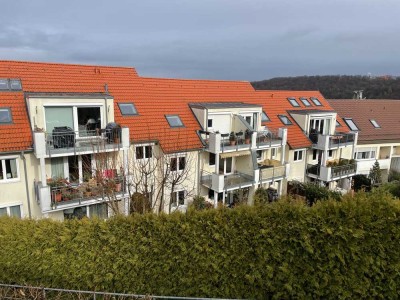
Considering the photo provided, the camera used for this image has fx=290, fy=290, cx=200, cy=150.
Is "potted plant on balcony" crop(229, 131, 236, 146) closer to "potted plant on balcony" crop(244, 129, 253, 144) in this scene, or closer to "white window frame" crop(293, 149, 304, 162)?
"potted plant on balcony" crop(244, 129, 253, 144)

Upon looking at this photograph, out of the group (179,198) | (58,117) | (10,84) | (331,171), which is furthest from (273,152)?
(10,84)

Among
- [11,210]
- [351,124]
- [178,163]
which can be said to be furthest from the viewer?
[351,124]

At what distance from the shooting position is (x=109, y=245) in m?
9.26

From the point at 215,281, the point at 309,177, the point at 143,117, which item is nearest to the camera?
the point at 215,281

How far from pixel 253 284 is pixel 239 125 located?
14334mm

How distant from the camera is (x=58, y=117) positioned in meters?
15.6

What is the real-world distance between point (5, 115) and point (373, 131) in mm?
31728

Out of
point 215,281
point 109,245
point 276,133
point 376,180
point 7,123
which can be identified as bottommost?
point 376,180

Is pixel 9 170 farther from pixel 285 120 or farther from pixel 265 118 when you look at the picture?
pixel 285 120

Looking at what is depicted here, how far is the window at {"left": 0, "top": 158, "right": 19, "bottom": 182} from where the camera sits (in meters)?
14.4

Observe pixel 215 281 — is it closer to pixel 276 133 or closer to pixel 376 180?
pixel 276 133

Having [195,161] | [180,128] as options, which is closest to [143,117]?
[180,128]

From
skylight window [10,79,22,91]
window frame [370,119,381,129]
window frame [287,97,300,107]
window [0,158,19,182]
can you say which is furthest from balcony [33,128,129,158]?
window frame [370,119,381,129]

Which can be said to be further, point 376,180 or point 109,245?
point 376,180
